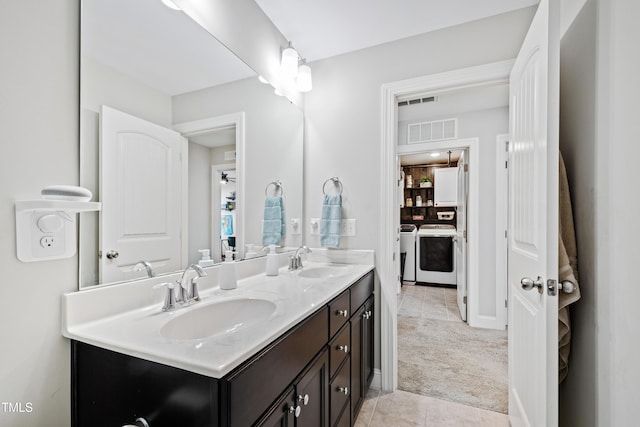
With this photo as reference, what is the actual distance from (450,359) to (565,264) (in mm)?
1634

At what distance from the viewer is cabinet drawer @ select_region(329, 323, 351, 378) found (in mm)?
1262

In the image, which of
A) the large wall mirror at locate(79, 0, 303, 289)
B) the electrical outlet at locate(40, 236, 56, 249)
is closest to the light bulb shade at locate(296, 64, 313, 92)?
the large wall mirror at locate(79, 0, 303, 289)

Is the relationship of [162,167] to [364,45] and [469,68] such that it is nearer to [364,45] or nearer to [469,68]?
[364,45]

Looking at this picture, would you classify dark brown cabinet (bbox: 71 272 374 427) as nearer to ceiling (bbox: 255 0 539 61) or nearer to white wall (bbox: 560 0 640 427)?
white wall (bbox: 560 0 640 427)

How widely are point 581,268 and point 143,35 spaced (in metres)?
1.96

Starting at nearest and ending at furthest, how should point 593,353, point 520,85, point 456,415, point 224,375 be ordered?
point 224,375
point 593,353
point 520,85
point 456,415

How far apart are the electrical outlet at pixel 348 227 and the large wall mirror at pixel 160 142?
2.08 ft

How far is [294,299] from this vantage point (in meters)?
1.18

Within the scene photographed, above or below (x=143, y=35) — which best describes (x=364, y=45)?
above

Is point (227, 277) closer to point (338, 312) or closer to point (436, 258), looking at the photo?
point (338, 312)

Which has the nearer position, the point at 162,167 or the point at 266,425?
the point at 266,425

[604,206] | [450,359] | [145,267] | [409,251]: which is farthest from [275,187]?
[409,251]

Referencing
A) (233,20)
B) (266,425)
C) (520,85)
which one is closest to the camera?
(266,425)

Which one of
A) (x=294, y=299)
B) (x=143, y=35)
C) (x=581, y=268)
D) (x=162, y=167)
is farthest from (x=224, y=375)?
(x=581, y=268)
